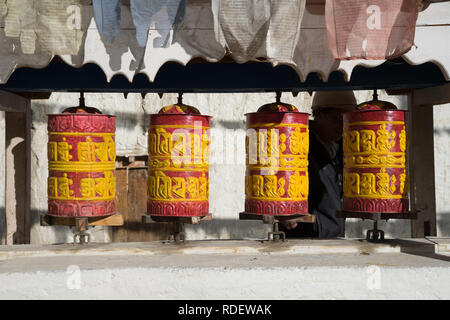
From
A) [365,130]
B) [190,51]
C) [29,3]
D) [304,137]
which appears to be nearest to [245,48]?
[190,51]

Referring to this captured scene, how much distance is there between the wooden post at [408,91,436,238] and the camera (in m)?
2.92

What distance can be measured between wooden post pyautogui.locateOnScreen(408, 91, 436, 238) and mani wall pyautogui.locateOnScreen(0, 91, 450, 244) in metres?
2.34

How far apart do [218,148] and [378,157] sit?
10.2 feet

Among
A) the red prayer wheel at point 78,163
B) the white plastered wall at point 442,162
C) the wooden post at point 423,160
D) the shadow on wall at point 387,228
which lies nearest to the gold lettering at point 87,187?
the red prayer wheel at point 78,163

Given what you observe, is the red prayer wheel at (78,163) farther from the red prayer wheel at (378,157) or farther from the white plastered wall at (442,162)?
the white plastered wall at (442,162)

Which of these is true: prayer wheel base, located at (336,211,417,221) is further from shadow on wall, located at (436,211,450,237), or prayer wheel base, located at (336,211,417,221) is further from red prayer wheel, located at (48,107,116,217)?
shadow on wall, located at (436,211,450,237)

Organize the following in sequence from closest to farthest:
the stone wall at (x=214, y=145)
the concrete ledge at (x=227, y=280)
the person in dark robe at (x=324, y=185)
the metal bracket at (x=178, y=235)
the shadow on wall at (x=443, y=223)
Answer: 1. the concrete ledge at (x=227, y=280)
2. the metal bracket at (x=178, y=235)
3. the person in dark robe at (x=324, y=185)
4. the stone wall at (x=214, y=145)
5. the shadow on wall at (x=443, y=223)

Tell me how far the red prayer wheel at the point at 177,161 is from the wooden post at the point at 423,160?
1324mm

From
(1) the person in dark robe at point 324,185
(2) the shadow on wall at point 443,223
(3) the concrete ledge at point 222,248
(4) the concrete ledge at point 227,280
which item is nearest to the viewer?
(4) the concrete ledge at point 227,280

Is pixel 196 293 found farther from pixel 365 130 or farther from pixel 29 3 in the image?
pixel 29 3

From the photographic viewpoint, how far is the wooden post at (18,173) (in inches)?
118

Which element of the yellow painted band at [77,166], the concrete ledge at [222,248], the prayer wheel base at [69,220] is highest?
the yellow painted band at [77,166]

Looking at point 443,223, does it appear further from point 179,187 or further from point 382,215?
point 179,187

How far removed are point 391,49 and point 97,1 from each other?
120 cm
